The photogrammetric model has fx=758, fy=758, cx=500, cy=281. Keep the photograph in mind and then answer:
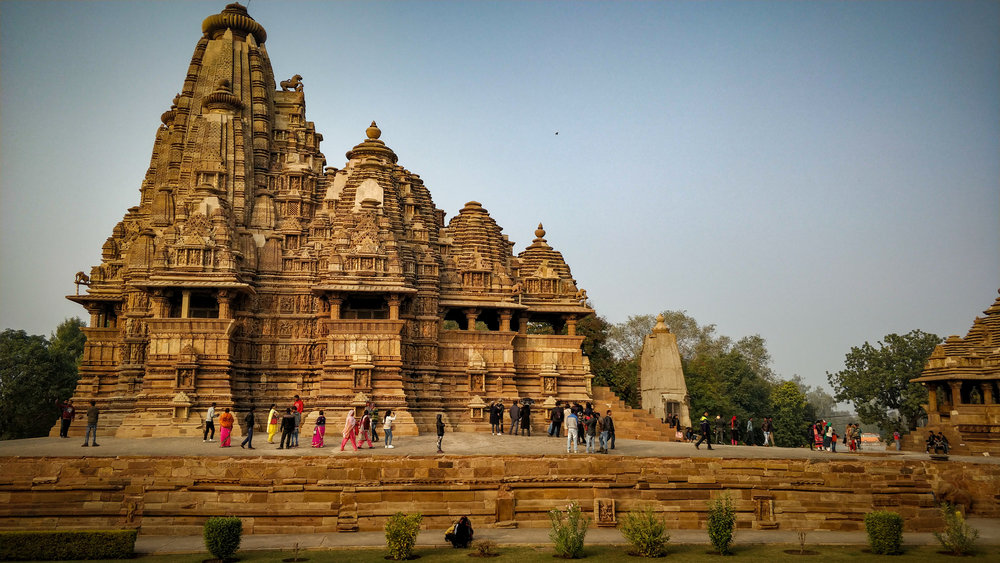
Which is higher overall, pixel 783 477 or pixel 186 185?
pixel 186 185

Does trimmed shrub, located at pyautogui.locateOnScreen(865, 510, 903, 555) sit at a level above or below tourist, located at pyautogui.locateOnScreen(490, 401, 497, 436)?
below

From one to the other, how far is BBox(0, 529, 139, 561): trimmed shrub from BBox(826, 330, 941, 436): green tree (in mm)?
50906

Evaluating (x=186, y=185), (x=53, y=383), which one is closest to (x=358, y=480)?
(x=186, y=185)

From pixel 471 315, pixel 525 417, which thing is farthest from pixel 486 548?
pixel 471 315

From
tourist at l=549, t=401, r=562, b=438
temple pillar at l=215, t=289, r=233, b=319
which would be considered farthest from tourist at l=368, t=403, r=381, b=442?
temple pillar at l=215, t=289, r=233, b=319

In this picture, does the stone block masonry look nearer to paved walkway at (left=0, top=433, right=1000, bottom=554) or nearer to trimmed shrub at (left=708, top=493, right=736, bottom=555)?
paved walkway at (left=0, top=433, right=1000, bottom=554)

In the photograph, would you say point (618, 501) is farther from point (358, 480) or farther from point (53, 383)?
point (53, 383)

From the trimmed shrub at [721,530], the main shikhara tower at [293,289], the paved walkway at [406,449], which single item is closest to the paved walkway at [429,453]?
the paved walkway at [406,449]

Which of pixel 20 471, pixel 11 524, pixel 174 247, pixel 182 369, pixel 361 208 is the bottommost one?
pixel 11 524

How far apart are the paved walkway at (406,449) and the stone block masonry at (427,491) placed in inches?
53.1

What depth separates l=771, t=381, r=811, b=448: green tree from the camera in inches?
2276

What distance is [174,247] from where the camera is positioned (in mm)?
30203

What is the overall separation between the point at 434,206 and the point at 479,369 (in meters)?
10.2

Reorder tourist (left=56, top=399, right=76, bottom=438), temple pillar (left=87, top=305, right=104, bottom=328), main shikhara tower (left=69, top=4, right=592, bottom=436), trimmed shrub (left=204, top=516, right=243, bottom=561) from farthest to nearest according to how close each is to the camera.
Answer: temple pillar (left=87, top=305, right=104, bottom=328)
main shikhara tower (left=69, top=4, right=592, bottom=436)
tourist (left=56, top=399, right=76, bottom=438)
trimmed shrub (left=204, top=516, right=243, bottom=561)
